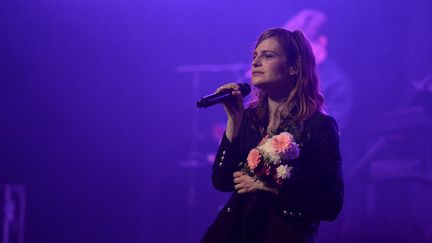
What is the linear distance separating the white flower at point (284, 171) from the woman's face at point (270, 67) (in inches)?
13.3

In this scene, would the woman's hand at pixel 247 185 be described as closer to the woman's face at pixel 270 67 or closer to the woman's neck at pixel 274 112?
the woman's neck at pixel 274 112

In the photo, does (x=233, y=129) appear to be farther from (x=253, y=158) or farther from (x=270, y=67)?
(x=270, y=67)

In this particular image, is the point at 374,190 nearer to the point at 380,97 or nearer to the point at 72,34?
the point at 380,97

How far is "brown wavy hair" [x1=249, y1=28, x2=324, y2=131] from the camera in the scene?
189 cm

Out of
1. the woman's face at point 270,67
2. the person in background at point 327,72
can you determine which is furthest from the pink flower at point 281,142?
the person in background at point 327,72

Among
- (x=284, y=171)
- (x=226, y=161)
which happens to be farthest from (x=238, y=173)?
(x=284, y=171)

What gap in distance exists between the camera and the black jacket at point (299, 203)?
166cm

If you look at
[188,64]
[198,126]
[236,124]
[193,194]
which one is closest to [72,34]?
[188,64]

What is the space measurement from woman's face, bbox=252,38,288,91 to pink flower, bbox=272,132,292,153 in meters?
0.23

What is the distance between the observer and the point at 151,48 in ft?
16.8

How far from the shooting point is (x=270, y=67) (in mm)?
1887

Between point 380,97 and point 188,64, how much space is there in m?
1.68

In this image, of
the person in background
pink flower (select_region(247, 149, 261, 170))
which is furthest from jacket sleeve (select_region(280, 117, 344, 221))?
the person in background

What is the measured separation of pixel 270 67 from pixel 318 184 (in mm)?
434
